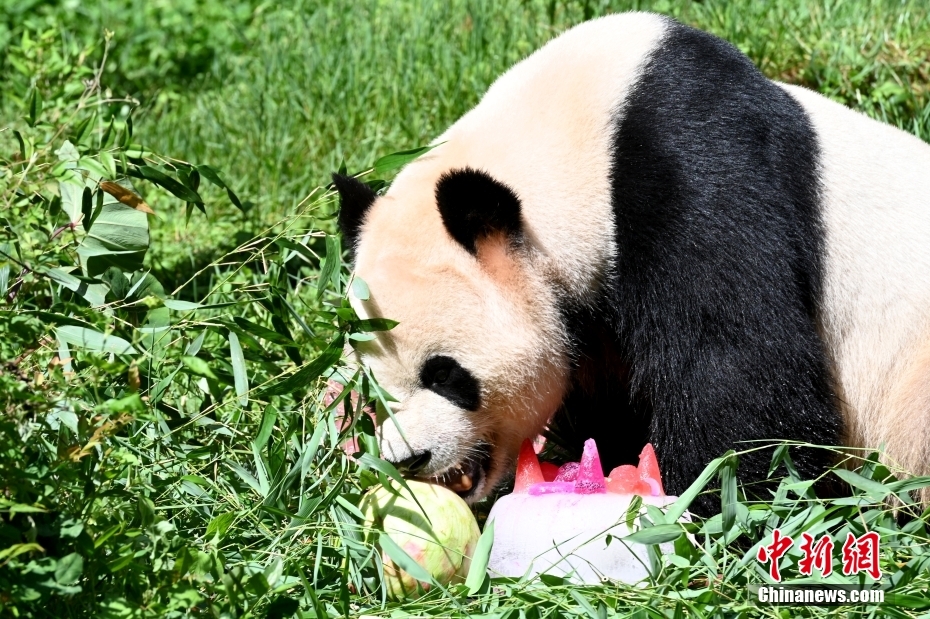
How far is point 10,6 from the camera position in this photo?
810 centimetres

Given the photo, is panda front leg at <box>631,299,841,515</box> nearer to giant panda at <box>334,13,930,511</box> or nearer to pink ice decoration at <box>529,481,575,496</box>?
giant panda at <box>334,13,930,511</box>

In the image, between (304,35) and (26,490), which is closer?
(26,490)

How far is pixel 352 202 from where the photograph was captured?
3.25 m

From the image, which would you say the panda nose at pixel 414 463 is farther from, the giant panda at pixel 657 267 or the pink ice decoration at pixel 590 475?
the pink ice decoration at pixel 590 475

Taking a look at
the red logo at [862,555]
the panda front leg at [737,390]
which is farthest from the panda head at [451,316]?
the red logo at [862,555]

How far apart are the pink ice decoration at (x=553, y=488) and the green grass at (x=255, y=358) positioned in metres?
0.34

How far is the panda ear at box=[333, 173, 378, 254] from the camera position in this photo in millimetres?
3240

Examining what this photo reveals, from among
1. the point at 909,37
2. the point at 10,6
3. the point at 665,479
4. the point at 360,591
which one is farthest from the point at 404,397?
the point at 10,6

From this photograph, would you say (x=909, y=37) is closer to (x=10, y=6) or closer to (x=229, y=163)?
(x=229, y=163)

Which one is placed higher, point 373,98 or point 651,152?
point 651,152

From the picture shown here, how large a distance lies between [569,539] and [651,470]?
0.42 meters

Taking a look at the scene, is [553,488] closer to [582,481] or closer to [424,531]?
[582,481]

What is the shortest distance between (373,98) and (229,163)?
0.81 meters

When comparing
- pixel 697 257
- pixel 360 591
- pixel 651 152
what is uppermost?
pixel 651 152
